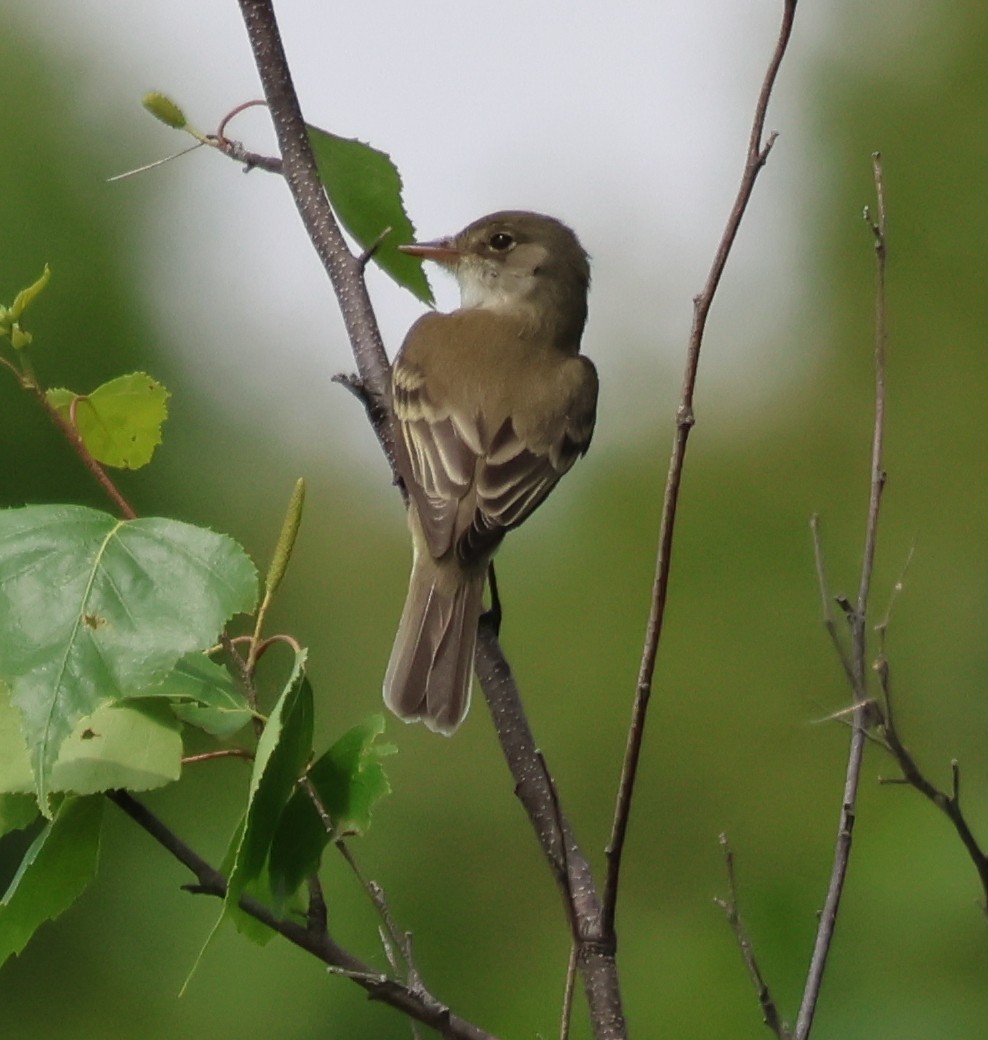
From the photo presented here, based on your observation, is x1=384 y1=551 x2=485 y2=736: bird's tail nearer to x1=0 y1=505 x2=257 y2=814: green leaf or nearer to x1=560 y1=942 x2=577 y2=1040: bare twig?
x1=560 y1=942 x2=577 y2=1040: bare twig

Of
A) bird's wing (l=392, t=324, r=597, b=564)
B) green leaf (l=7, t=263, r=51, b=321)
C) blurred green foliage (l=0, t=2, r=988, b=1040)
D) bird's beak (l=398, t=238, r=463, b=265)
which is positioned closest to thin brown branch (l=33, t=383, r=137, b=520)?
green leaf (l=7, t=263, r=51, b=321)

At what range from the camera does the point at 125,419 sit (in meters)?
2.40

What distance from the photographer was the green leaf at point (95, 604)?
1852 millimetres

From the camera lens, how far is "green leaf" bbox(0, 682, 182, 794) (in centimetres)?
202

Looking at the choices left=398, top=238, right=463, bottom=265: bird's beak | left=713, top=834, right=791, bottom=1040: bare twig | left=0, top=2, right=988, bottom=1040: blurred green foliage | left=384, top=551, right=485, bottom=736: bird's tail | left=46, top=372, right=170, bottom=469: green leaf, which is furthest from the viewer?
left=0, top=2, right=988, bottom=1040: blurred green foliage

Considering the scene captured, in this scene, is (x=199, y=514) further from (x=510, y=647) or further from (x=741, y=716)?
(x=741, y=716)

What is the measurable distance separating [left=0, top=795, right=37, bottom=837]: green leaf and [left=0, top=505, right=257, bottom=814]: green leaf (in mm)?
247

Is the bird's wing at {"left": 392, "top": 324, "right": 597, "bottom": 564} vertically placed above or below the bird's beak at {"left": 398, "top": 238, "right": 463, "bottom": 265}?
below

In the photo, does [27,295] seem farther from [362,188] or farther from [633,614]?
[633,614]

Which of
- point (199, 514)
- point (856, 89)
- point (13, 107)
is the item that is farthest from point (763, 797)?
point (13, 107)

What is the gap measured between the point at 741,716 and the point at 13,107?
509 inches

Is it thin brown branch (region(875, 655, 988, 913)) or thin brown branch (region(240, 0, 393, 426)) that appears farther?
thin brown branch (region(240, 0, 393, 426))

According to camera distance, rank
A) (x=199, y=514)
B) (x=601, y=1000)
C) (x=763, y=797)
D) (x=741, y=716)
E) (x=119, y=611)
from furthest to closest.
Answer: (x=199, y=514), (x=741, y=716), (x=763, y=797), (x=601, y=1000), (x=119, y=611)

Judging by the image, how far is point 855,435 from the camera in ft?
79.6
